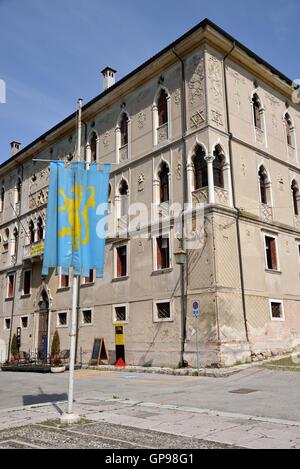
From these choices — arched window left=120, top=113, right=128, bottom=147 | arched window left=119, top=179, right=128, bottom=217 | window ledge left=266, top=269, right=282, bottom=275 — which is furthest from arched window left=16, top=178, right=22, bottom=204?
window ledge left=266, top=269, right=282, bottom=275

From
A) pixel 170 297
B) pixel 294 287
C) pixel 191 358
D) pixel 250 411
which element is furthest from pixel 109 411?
pixel 294 287

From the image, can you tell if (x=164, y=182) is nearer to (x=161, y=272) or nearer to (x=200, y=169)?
(x=200, y=169)

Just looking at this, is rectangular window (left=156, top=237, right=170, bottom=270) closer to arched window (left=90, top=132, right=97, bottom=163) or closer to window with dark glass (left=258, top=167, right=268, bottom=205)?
window with dark glass (left=258, top=167, right=268, bottom=205)

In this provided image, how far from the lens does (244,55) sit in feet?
71.8

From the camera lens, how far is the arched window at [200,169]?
1961 cm

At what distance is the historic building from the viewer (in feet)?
60.9

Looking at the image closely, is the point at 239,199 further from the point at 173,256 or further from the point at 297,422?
the point at 297,422

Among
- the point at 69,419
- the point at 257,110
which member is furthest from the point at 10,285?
the point at 69,419

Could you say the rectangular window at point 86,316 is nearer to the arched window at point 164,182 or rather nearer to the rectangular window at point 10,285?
the arched window at point 164,182

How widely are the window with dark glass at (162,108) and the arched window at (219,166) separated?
12.4ft

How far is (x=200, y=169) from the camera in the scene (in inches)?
784

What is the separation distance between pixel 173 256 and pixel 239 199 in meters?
3.94

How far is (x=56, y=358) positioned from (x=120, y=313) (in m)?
4.03

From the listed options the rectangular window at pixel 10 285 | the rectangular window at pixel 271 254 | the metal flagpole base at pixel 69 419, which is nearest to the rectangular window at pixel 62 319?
the rectangular window at pixel 10 285
